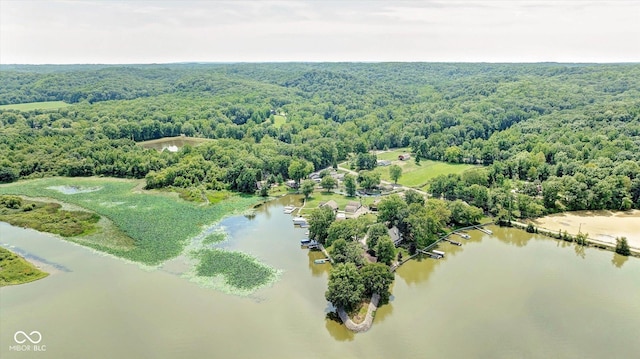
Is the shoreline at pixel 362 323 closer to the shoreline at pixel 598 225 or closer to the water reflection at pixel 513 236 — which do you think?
the water reflection at pixel 513 236

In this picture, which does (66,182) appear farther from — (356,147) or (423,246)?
(423,246)

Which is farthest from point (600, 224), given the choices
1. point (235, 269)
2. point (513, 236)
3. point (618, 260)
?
point (235, 269)

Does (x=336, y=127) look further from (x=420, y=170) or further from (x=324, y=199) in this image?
(x=324, y=199)

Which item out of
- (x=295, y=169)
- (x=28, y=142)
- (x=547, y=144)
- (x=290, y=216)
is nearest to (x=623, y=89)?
(x=547, y=144)

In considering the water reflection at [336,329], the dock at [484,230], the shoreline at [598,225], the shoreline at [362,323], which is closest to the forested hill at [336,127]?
the shoreline at [598,225]

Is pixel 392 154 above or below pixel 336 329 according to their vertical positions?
above

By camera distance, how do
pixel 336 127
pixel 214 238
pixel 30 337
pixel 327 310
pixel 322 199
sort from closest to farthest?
pixel 30 337 → pixel 327 310 → pixel 214 238 → pixel 322 199 → pixel 336 127

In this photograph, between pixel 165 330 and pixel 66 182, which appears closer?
pixel 165 330
